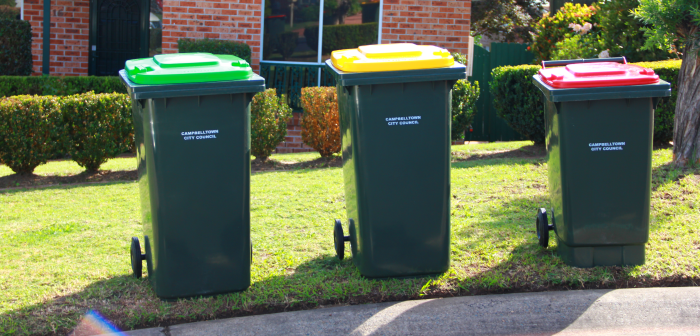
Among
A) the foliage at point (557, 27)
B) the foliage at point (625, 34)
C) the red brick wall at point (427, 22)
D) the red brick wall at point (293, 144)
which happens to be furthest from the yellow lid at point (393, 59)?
the foliage at point (557, 27)

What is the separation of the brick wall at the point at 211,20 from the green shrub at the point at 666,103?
590 cm

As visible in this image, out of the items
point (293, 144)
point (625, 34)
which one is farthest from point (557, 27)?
point (293, 144)

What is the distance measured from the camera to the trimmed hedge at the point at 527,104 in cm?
753

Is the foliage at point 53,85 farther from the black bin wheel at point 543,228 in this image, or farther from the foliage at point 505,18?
the foliage at point 505,18

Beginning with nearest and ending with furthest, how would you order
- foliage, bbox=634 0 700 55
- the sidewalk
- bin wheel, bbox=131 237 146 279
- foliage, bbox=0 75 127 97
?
the sidewalk < bin wheel, bbox=131 237 146 279 < foliage, bbox=634 0 700 55 < foliage, bbox=0 75 127 97

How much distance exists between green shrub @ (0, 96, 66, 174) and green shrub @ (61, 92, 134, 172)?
0.39 ft

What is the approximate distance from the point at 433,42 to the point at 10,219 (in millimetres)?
7061

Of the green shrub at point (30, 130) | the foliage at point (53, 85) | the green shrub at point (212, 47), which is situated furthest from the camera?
the green shrub at point (212, 47)

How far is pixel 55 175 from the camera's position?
7340 millimetres

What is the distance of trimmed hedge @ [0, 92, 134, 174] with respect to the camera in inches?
266

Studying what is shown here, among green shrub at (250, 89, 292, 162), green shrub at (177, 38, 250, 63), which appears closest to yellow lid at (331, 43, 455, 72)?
green shrub at (250, 89, 292, 162)

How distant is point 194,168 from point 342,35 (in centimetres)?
729

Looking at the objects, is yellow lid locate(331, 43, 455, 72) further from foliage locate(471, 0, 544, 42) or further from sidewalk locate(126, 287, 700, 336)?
foliage locate(471, 0, 544, 42)

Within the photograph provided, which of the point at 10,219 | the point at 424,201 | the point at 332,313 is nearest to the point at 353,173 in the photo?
the point at 424,201
